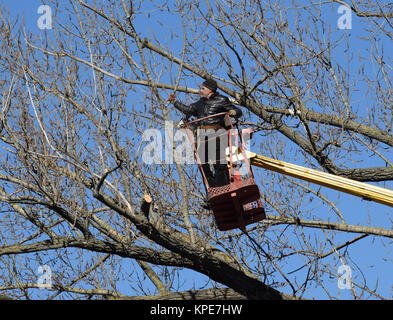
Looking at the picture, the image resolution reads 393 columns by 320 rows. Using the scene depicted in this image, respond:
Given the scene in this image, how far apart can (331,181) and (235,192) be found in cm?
145

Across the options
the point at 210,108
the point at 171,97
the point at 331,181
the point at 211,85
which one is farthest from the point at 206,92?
the point at 331,181

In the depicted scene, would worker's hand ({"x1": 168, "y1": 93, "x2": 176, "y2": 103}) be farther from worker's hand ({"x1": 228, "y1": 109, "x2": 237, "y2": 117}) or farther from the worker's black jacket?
worker's hand ({"x1": 228, "y1": 109, "x2": 237, "y2": 117})

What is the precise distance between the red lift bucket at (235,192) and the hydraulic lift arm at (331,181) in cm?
23

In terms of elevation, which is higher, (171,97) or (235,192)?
(171,97)

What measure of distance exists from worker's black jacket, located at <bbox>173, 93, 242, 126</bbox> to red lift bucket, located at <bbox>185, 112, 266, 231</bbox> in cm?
14

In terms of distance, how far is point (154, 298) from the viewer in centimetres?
1142

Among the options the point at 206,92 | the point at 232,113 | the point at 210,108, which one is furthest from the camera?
the point at 206,92

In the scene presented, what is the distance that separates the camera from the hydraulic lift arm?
407 inches

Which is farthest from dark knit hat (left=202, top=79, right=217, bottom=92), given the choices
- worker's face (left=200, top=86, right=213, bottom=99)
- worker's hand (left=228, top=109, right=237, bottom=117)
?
worker's hand (left=228, top=109, right=237, bottom=117)

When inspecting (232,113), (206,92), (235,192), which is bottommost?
(235,192)

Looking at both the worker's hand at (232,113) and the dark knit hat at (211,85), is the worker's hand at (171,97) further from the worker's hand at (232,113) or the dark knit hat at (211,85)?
the dark knit hat at (211,85)

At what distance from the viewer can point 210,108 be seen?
10617 mm

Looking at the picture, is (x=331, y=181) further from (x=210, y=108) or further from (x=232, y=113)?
(x=210, y=108)

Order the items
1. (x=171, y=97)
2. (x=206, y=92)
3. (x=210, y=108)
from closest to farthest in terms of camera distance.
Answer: (x=171, y=97)
(x=210, y=108)
(x=206, y=92)
